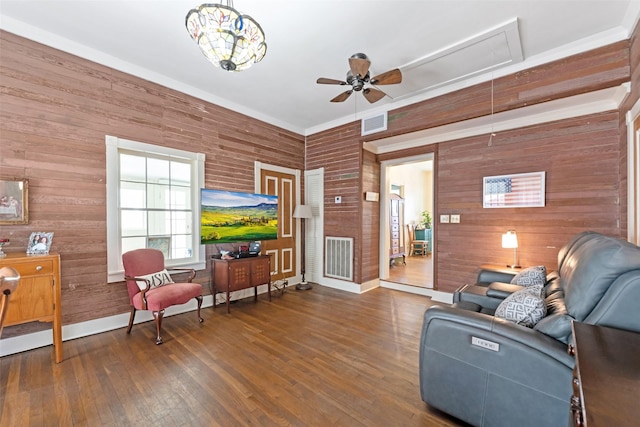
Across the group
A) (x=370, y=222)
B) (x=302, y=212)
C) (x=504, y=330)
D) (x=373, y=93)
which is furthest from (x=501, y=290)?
(x=302, y=212)

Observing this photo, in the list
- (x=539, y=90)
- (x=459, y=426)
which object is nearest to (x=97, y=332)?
(x=459, y=426)

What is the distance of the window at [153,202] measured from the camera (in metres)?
3.01

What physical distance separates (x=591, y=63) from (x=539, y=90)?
1.39ft

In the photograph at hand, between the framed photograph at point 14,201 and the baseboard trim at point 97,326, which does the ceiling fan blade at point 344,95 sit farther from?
the framed photograph at point 14,201

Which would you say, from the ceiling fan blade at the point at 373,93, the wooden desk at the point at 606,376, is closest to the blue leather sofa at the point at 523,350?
the wooden desk at the point at 606,376

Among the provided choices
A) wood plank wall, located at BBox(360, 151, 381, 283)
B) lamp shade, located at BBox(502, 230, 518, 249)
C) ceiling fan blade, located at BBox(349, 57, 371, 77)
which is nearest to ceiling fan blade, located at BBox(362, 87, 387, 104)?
ceiling fan blade, located at BBox(349, 57, 371, 77)

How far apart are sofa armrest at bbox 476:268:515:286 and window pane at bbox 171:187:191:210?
12.8 feet

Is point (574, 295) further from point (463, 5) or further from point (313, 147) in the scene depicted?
point (313, 147)

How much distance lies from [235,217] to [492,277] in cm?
335

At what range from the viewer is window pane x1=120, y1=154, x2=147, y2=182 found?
10.3ft

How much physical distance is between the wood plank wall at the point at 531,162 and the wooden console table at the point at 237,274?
2.70 m

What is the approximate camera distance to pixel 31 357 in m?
2.40

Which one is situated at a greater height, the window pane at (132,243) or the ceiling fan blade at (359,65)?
the ceiling fan blade at (359,65)

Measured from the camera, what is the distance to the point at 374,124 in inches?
169
